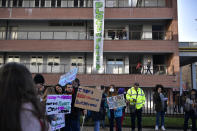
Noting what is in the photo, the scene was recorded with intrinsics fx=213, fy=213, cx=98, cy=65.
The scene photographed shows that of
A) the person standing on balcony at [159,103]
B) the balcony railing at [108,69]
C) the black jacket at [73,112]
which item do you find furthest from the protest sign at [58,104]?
the balcony railing at [108,69]

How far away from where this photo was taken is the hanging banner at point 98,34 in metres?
22.6

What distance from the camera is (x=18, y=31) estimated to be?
85.6 ft

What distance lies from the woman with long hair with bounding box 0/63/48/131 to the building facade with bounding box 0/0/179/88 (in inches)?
835

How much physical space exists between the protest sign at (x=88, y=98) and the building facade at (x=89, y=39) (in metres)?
15.6

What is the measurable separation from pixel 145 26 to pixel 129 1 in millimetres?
3937

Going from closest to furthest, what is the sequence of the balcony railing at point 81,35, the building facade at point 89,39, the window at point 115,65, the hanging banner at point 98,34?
the hanging banner at point 98,34 → the building facade at point 89,39 → the window at point 115,65 → the balcony railing at point 81,35

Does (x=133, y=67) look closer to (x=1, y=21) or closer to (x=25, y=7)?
(x=25, y=7)

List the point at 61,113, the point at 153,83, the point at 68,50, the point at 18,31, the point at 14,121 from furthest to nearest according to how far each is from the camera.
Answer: the point at 18,31 → the point at 68,50 → the point at 153,83 → the point at 61,113 → the point at 14,121

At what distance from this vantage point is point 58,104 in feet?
20.6

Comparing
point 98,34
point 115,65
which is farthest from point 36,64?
point 115,65

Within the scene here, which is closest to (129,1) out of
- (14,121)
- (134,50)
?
(134,50)

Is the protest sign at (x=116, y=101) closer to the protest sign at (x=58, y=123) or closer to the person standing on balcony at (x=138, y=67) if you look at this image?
the protest sign at (x=58, y=123)

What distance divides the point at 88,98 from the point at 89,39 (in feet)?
58.8

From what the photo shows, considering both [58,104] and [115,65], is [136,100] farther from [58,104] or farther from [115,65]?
[115,65]
